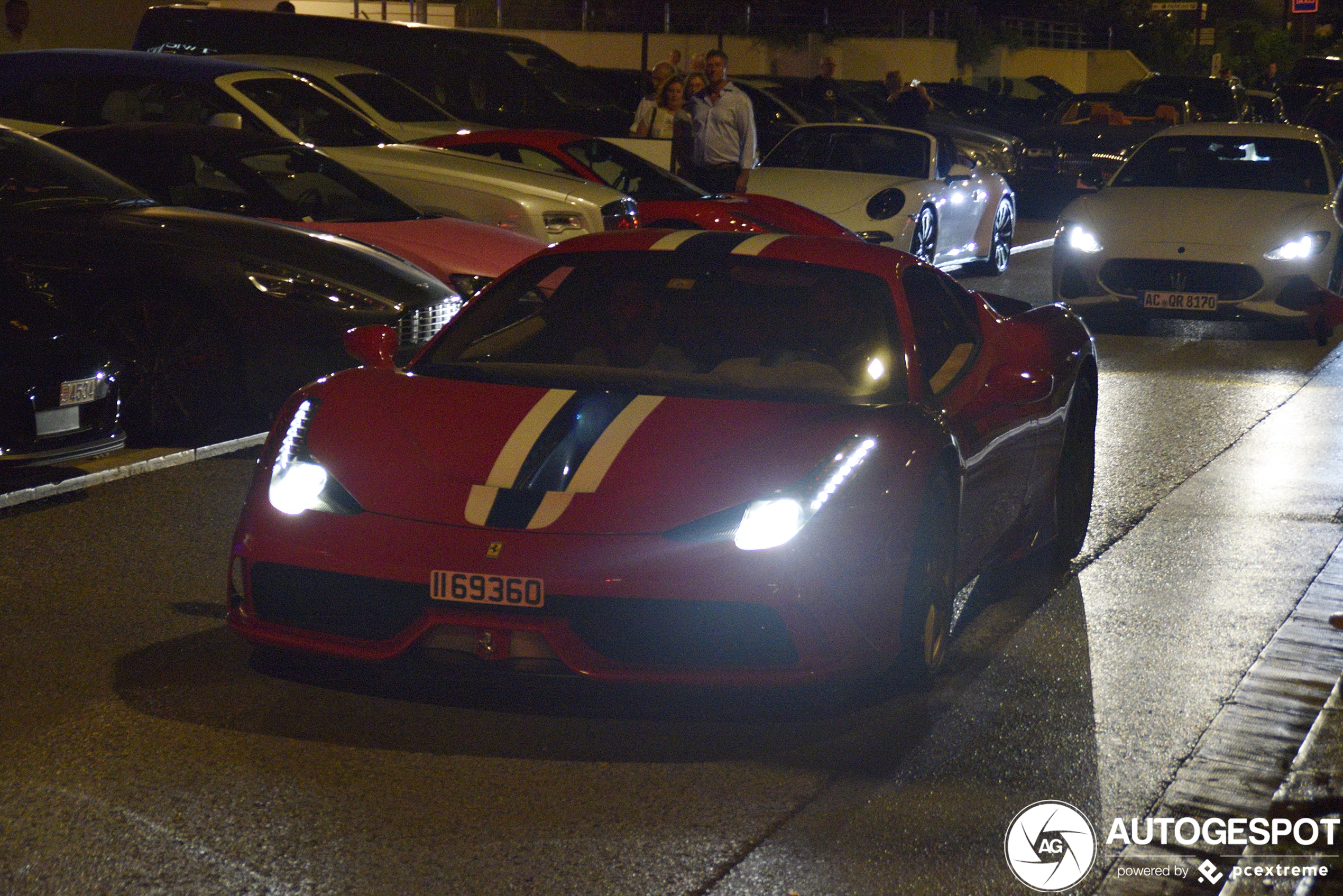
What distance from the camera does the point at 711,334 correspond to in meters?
5.49

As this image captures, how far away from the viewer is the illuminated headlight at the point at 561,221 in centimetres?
1264

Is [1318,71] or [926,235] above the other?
[1318,71]

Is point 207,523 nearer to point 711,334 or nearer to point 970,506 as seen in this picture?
point 711,334

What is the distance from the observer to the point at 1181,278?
43.3 ft

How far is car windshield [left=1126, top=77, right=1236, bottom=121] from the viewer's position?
91.7ft

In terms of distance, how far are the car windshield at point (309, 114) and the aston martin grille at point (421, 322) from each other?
432cm

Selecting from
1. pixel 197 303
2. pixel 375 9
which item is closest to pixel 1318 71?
pixel 375 9

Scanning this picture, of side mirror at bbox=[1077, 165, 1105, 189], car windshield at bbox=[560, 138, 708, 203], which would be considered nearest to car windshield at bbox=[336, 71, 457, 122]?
car windshield at bbox=[560, 138, 708, 203]

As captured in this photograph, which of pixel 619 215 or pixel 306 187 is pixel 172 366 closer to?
pixel 306 187

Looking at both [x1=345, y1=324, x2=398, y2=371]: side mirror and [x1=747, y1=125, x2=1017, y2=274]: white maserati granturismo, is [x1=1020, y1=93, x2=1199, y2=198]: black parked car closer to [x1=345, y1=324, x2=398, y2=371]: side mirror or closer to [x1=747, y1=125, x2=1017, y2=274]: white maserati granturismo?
[x1=747, y1=125, x2=1017, y2=274]: white maserati granturismo

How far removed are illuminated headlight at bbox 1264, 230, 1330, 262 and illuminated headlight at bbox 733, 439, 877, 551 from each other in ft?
30.9

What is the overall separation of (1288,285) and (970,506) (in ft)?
28.2

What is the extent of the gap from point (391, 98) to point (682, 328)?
1119cm

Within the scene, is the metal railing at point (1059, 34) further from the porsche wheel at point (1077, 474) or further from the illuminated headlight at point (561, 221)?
the porsche wheel at point (1077, 474)
